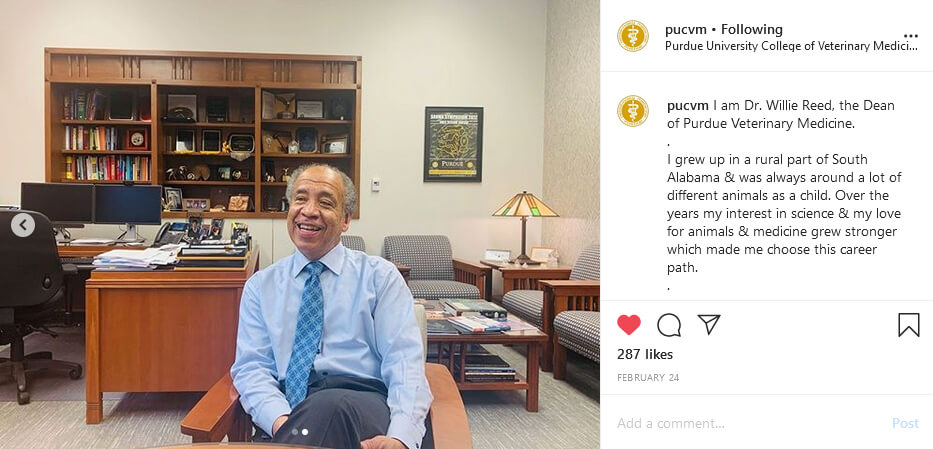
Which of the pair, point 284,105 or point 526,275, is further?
point 284,105

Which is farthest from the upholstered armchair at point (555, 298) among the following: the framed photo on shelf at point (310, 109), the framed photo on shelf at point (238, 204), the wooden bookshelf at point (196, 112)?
the framed photo on shelf at point (238, 204)

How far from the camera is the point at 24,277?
3.00 m

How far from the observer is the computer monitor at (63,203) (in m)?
4.45

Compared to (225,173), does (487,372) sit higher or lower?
lower

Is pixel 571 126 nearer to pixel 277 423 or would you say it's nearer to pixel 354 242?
pixel 354 242

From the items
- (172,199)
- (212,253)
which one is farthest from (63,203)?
(212,253)

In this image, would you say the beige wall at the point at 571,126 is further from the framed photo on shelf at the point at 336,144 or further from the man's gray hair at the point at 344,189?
the man's gray hair at the point at 344,189

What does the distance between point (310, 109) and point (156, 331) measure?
306cm

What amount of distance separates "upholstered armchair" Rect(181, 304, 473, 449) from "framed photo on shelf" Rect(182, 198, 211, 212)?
3.98 m

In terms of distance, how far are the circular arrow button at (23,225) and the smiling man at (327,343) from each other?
1.94m
